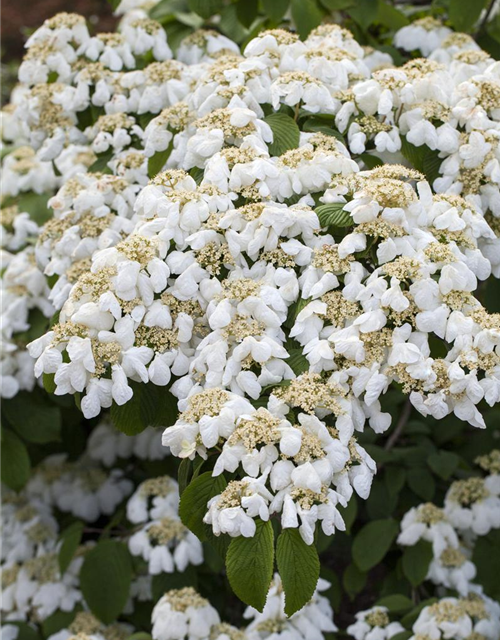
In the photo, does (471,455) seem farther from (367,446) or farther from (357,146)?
(357,146)

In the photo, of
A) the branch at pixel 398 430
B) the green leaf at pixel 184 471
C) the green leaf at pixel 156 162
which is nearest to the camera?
the green leaf at pixel 184 471

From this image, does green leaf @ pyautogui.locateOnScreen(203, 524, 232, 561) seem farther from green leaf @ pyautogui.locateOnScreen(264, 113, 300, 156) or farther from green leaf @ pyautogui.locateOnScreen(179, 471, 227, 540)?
green leaf @ pyautogui.locateOnScreen(264, 113, 300, 156)

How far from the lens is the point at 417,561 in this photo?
270cm

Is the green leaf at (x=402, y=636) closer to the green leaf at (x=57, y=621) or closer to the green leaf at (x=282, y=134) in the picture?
the green leaf at (x=57, y=621)

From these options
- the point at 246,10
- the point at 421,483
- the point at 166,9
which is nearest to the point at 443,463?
the point at 421,483

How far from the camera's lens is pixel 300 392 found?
1.62 metres

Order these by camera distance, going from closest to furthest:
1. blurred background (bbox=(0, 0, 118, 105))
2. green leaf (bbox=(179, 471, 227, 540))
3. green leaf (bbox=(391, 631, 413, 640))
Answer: green leaf (bbox=(179, 471, 227, 540)) < green leaf (bbox=(391, 631, 413, 640)) < blurred background (bbox=(0, 0, 118, 105))

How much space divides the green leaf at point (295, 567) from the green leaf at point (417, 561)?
1213 millimetres

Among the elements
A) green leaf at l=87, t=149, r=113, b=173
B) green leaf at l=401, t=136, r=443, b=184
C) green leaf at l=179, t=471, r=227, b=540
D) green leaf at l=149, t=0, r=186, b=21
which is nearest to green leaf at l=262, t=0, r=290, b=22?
green leaf at l=149, t=0, r=186, b=21

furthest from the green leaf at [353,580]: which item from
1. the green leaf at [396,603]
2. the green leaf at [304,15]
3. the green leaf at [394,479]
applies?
the green leaf at [304,15]

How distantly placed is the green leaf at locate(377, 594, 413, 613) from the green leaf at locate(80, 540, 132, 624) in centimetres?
78

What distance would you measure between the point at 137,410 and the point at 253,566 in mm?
441

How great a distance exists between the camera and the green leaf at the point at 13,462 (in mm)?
2943

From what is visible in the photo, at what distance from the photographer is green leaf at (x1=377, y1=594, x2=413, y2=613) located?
2631 millimetres
